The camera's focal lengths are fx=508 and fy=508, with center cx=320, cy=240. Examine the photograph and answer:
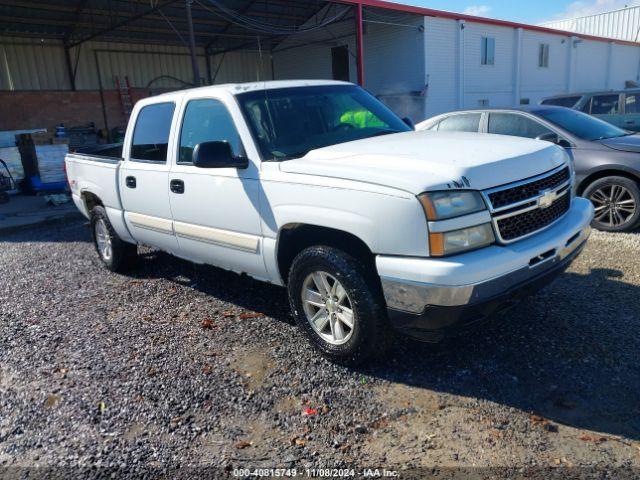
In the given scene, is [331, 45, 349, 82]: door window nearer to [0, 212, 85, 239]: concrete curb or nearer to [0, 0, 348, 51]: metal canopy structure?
[0, 0, 348, 51]: metal canopy structure

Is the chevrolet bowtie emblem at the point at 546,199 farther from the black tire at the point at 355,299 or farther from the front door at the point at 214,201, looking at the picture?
the front door at the point at 214,201

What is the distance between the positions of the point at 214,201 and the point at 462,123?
485cm

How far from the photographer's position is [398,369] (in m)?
3.42

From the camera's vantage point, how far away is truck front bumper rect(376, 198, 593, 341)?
2.71 m

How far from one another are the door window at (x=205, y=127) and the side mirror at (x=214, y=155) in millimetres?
194

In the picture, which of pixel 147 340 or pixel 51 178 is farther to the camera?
pixel 51 178

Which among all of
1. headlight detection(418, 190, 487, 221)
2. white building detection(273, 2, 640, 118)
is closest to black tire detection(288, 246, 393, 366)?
headlight detection(418, 190, 487, 221)

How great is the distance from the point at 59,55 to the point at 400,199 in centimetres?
2019

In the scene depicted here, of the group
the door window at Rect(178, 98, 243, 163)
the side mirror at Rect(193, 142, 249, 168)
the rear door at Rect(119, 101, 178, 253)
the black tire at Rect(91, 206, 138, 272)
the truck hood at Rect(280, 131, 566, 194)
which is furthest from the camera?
the black tire at Rect(91, 206, 138, 272)

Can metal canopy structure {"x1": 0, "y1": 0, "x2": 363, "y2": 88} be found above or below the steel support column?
above

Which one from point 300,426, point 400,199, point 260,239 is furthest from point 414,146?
point 300,426

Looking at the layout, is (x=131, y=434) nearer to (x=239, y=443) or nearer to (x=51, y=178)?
(x=239, y=443)

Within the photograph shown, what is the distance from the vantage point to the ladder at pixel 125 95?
20.0 m

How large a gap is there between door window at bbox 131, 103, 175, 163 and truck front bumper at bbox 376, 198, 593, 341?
2.62 meters
